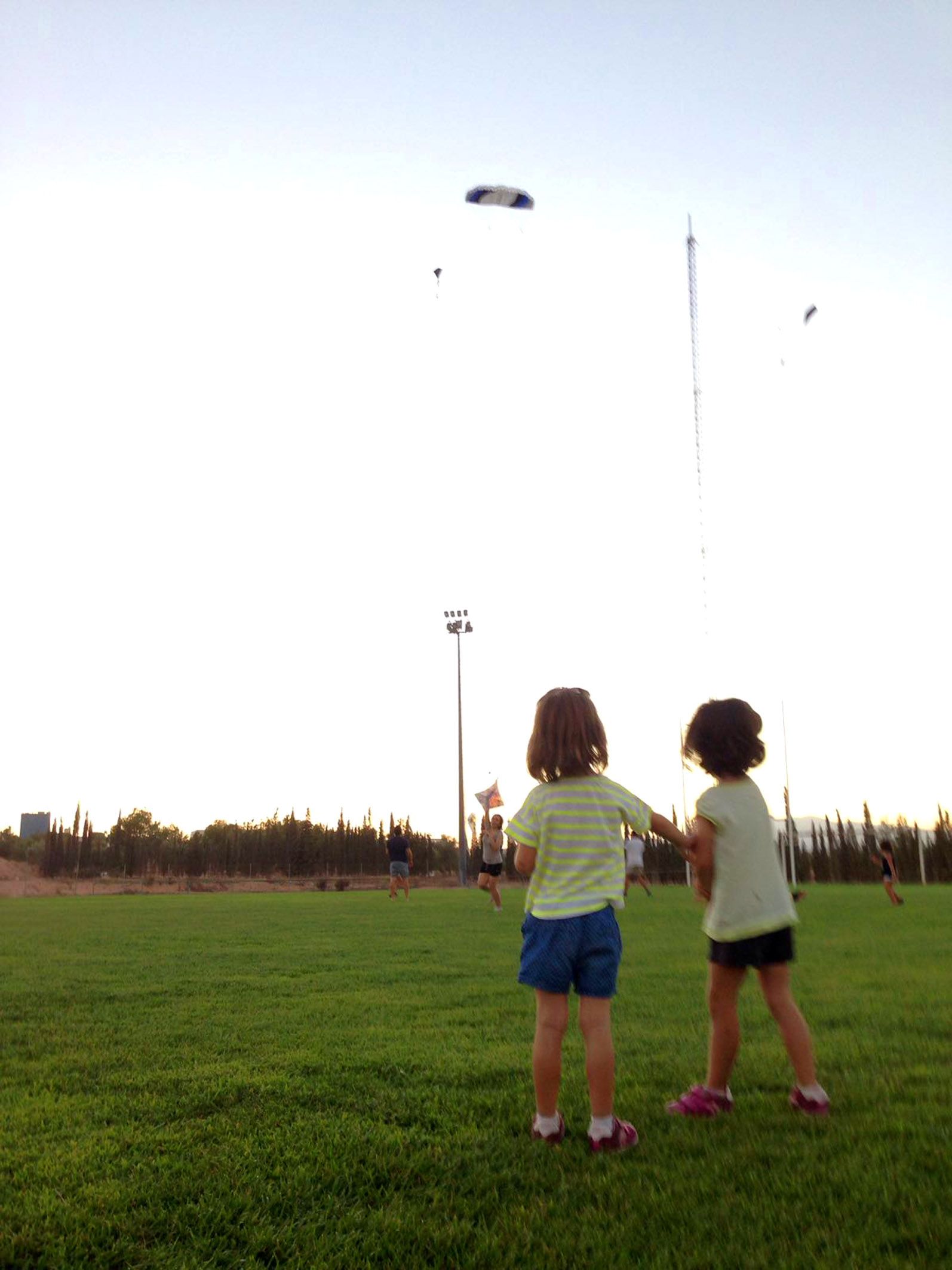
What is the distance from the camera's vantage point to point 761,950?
154 inches

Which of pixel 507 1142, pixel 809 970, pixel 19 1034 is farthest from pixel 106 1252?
pixel 809 970

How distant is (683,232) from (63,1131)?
12.1m

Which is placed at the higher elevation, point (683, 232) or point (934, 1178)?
point (683, 232)

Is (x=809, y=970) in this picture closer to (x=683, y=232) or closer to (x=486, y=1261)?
(x=486, y=1261)

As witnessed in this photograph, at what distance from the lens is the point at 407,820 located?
45094 millimetres

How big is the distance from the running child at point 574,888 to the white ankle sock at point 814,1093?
0.74 meters

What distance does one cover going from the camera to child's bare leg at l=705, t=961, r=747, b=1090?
394 centimetres

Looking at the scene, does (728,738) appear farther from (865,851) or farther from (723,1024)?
(865,851)

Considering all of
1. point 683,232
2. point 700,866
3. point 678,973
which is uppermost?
point 683,232

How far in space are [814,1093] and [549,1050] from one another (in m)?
1.09

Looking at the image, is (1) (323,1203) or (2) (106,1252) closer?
(2) (106,1252)

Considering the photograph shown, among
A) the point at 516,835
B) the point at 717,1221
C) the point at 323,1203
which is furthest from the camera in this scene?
the point at 516,835

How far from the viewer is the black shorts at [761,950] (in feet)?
12.8

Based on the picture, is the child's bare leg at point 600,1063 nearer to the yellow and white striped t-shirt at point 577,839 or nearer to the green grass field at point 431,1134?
the green grass field at point 431,1134
